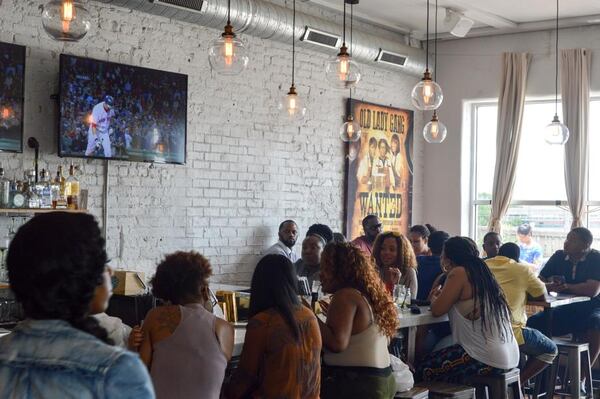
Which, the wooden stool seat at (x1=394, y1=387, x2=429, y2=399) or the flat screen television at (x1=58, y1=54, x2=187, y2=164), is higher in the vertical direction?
the flat screen television at (x1=58, y1=54, x2=187, y2=164)

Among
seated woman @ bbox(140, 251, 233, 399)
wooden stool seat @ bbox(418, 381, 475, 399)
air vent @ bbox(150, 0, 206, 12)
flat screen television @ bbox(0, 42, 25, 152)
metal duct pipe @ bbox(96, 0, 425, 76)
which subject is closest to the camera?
seated woman @ bbox(140, 251, 233, 399)

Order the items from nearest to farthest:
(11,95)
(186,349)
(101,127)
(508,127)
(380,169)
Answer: (186,349) < (11,95) < (101,127) < (380,169) < (508,127)

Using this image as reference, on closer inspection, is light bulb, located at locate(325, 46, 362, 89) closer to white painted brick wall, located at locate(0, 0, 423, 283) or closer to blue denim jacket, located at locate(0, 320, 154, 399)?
white painted brick wall, located at locate(0, 0, 423, 283)

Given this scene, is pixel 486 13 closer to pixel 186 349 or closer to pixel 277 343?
pixel 277 343

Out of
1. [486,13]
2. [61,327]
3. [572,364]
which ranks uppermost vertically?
[486,13]

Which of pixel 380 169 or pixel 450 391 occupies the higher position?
pixel 380 169

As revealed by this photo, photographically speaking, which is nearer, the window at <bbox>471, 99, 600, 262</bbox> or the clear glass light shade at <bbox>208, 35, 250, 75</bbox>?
the clear glass light shade at <bbox>208, 35, 250, 75</bbox>

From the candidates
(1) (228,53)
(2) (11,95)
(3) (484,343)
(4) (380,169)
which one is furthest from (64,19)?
(4) (380,169)

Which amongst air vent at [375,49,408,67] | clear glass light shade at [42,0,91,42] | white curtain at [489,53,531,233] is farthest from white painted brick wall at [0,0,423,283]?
clear glass light shade at [42,0,91,42]

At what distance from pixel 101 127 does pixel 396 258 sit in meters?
2.54

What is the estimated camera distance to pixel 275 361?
354 cm

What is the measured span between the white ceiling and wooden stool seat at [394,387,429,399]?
17.7 feet

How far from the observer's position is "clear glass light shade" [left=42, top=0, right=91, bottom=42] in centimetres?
414

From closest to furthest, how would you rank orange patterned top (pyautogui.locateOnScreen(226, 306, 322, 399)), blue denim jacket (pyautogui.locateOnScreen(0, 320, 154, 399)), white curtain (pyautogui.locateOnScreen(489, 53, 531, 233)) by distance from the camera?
blue denim jacket (pyautogui.locateOnScreen(0, 320, 154, 399))
orange patterned top (pyautogui.locateOnScreen(226, 306, 322, 399))
white curtain (pyautogui.locateOnScreen(489, 53, 531, 233))
